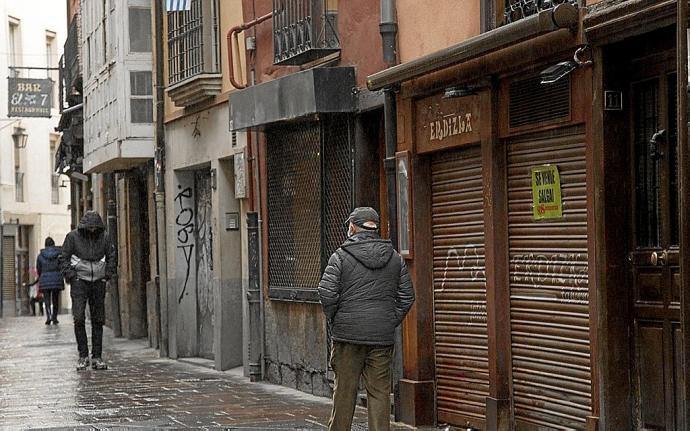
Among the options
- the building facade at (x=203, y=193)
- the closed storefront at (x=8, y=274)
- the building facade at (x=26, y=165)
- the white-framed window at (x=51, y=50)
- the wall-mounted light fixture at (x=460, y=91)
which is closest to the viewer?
the wall-mounted light fixture at (x=460, y=91)

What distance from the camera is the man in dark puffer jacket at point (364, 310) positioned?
10781 millimetres

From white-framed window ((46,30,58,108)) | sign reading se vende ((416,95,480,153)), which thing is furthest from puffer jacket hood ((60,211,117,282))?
white-framed window ((46,30,58,108))

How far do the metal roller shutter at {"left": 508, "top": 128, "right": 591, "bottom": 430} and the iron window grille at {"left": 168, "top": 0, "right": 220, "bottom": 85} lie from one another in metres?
8.22

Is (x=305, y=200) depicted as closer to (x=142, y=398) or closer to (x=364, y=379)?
(x=142, y=398)

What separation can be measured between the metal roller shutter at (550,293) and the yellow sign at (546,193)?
0.05m

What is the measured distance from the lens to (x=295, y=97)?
15367 millimetres

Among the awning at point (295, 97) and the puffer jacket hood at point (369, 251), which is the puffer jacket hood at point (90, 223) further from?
the puffer jacket hood at point (369, 251)

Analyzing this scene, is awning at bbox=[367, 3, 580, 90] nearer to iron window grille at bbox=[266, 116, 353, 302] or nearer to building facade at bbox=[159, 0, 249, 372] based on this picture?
iron window grille at bbox=[266, 116, 353, 302]

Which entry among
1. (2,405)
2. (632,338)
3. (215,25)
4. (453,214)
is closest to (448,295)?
(453,214)

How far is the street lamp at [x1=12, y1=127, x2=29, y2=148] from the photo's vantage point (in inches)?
2010

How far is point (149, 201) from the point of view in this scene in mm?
25766

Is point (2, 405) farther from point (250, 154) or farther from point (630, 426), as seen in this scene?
point (630, 426)

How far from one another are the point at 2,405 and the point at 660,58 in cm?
837

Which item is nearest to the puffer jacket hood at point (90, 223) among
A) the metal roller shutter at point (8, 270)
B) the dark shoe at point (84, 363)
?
the dark shoe at point (84, 363)
